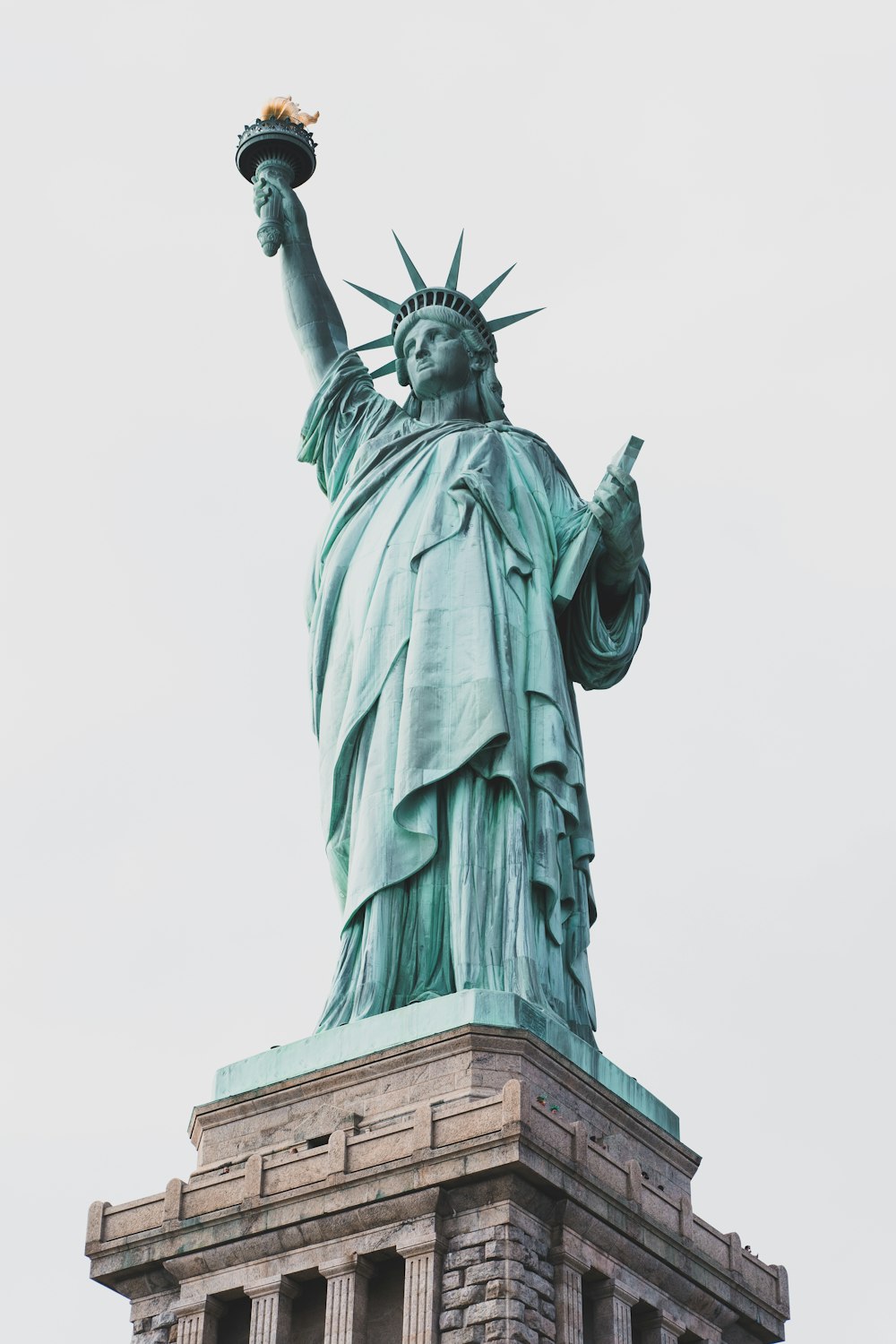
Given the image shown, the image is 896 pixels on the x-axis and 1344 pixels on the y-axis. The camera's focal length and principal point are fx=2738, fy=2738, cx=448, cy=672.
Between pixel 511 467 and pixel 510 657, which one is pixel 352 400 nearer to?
pixel 511 467

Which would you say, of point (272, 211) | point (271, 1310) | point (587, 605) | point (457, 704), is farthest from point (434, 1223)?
point (272, 211)

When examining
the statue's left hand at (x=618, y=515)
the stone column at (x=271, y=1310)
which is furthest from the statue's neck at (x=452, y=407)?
the stone column at (x=271, y=1310)

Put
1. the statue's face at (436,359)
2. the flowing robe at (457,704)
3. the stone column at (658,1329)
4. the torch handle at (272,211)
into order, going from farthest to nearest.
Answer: the torch handle at (272,211), the statue's face at (436,359), the flowing robe at (457,704), the stone column at (658,1329)

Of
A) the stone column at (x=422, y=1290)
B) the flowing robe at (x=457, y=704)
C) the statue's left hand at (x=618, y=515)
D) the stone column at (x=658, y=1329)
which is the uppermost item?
the statue's left hand at (x=618, y=515)

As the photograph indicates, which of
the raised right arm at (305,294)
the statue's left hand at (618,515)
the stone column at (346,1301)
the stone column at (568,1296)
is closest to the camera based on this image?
the stone column at (568,1296)

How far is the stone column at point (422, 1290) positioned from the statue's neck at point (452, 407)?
31.0ft

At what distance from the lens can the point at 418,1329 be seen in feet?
63.8

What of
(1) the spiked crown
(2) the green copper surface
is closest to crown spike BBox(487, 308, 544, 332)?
(1) the spiked crown

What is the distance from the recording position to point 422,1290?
19578 mm

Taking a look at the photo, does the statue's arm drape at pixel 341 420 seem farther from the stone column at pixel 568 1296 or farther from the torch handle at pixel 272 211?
the stone column at pixel 568 1296

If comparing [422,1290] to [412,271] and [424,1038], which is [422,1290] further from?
[412,271]

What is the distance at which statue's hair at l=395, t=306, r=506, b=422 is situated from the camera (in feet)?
87.8

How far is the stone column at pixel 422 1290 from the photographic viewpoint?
1942cm

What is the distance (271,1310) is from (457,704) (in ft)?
18.3
